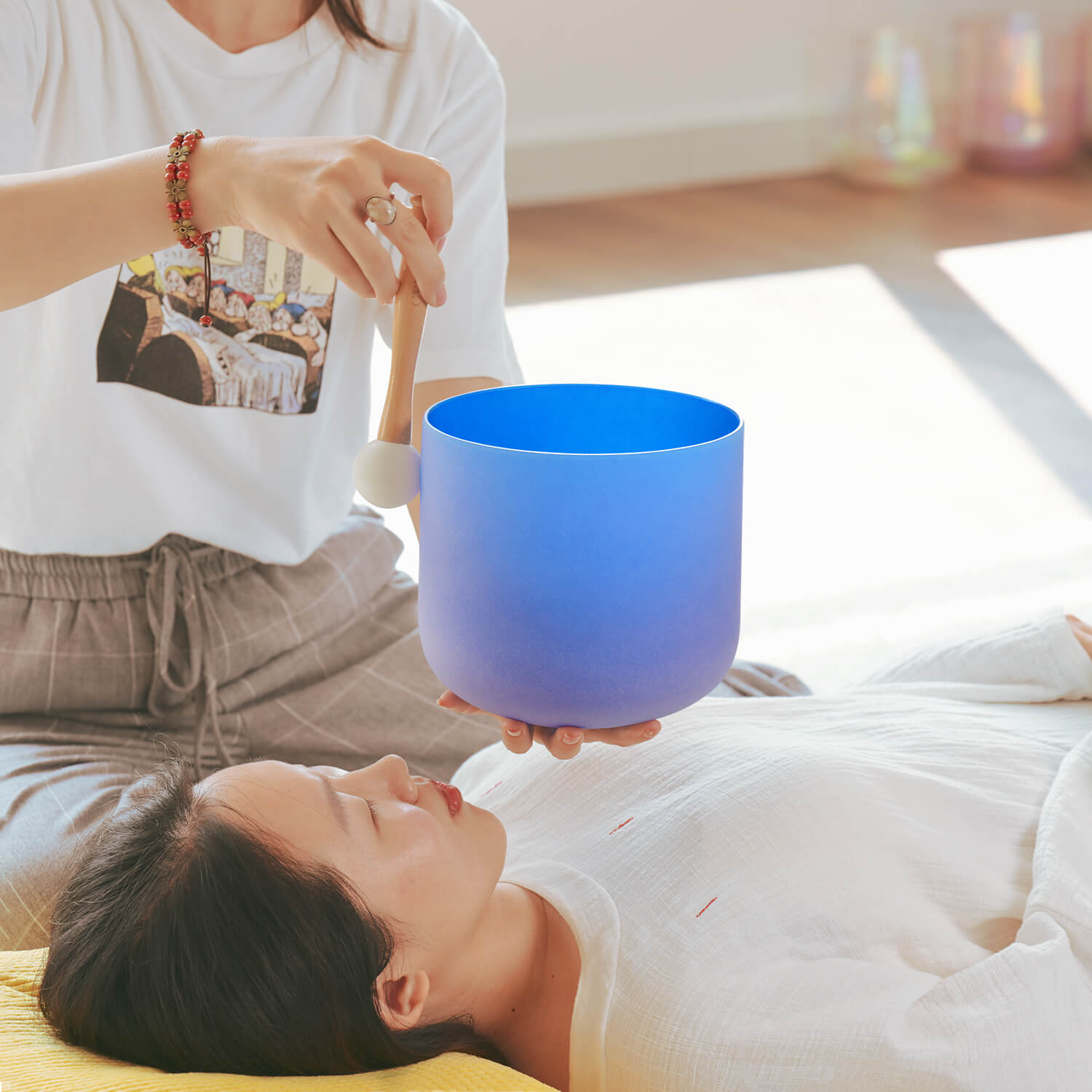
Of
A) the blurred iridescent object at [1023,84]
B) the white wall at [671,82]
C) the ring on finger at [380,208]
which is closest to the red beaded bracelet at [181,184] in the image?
the ring on finger at [380,208]

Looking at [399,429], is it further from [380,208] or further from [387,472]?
[380,208]

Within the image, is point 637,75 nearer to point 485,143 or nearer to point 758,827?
point 485,143

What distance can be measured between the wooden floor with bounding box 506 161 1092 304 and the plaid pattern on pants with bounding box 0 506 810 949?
2.23 m

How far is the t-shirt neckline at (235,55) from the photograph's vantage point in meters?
1.30

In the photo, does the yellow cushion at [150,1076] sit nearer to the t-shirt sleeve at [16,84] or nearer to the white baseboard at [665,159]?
the t-shirt sleeve at [16,84]

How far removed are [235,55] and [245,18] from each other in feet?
0.13

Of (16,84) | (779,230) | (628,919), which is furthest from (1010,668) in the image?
(779,230)

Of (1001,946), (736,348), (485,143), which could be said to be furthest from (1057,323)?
(1001,946)

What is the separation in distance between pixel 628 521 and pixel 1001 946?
21.3 inches

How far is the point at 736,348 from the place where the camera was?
10.9 feet

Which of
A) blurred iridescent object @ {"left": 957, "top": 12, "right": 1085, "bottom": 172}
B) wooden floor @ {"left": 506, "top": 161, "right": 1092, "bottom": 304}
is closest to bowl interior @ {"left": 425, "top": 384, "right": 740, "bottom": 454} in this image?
wooden floor @ {"left": 506, "top": 161, "right": 1092, "bottom": 304}

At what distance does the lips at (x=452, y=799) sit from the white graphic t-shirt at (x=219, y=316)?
0.48 m

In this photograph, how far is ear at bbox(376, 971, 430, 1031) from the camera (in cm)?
96

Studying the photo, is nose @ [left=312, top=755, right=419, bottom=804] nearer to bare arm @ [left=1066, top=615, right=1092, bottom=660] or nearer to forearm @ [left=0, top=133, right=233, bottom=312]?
forearm @ [left=0, top=133, right=233, bottom=312]
